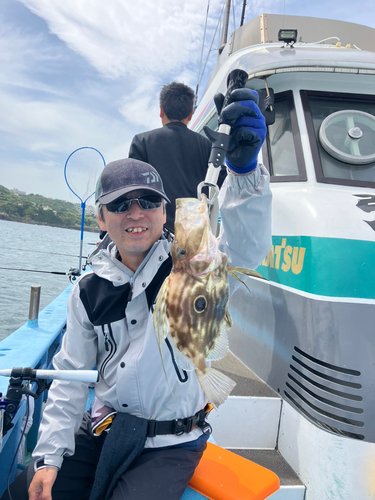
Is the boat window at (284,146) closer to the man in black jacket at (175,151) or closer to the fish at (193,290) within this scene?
the man in black jacket at (175,151)

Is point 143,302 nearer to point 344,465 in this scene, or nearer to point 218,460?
point 218,460

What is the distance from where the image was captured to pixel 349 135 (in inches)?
145

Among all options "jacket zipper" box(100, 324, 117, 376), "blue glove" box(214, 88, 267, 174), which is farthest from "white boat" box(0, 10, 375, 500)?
"blue glove" box(214, 88, 267, 174)

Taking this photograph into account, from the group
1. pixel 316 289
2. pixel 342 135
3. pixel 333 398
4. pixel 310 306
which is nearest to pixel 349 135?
pixel 342 135

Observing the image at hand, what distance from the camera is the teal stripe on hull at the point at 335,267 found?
2.81 m

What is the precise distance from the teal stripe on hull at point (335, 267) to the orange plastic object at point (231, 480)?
1.45 meters

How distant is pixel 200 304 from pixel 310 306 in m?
1.86

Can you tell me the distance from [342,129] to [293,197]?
3.43 ft

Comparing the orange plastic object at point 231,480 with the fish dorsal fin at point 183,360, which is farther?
the orange plastic object at point 231,480

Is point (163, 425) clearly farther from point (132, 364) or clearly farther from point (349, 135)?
point (349, 135)

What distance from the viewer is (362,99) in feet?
12.6

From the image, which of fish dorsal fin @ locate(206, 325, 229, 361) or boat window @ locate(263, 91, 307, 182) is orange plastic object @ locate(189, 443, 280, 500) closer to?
fish dorsal fin @ locate(206, 325, 229, 361)

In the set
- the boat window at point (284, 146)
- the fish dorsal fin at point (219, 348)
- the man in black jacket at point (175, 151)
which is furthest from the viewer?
the boat window at point (284, 146)

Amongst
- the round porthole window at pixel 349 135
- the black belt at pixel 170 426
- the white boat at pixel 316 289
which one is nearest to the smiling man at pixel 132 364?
the black belt at pixel 170 426
